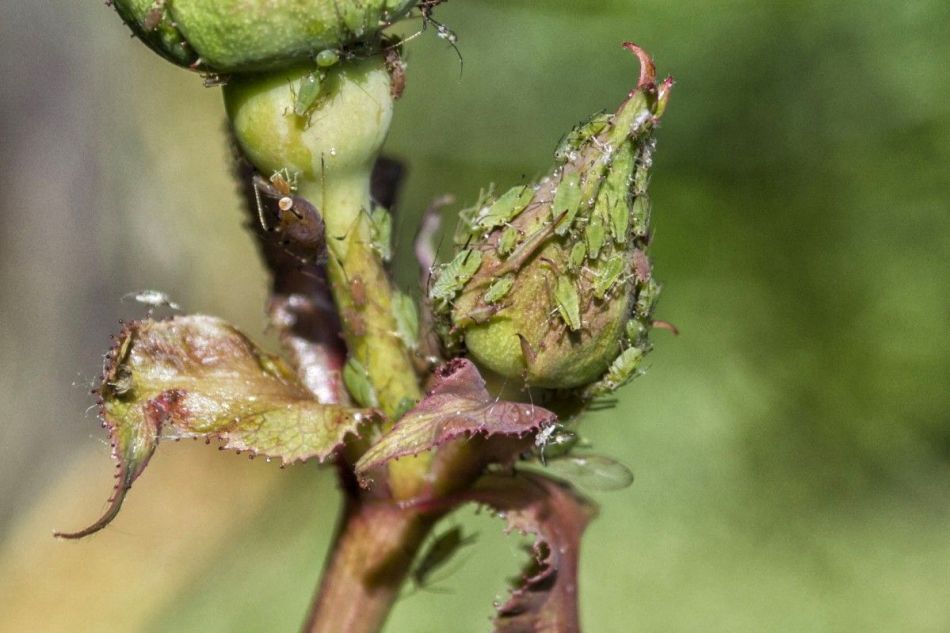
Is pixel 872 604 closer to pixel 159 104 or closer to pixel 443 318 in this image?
pixel 443 318

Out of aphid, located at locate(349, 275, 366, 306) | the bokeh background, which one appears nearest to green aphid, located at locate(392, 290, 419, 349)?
aphid, located at locate(349, 275, 366, 306)

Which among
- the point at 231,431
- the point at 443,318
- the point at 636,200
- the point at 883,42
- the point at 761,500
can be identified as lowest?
the point at 761,500

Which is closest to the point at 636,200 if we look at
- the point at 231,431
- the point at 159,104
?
the point at 231,431

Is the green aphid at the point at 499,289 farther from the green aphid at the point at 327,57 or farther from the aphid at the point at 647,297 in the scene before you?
the green aphid at the point at 327,57

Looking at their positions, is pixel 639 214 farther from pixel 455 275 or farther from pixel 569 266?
pixel 455 275

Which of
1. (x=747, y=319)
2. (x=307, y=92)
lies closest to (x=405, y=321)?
(x=307, y=92)

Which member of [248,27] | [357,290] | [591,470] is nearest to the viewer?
[248,27]

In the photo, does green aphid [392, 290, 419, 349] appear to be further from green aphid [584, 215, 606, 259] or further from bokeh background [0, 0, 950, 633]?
bokeh background [0, 0, 950, 633]
